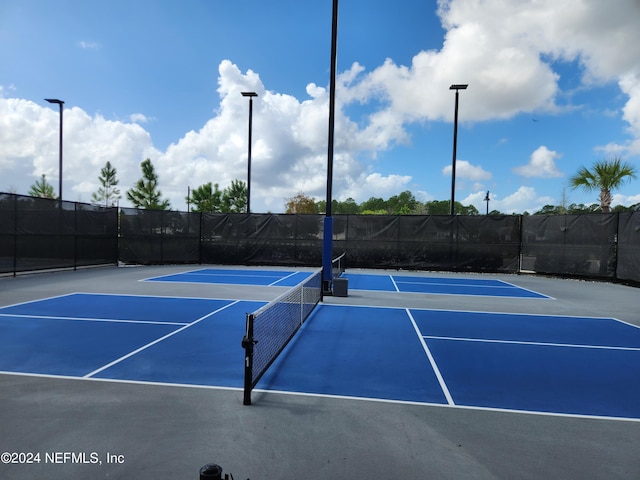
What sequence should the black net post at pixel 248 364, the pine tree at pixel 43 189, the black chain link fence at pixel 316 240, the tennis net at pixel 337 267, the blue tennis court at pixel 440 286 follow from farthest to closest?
1. the pine tree at pixel 43 189
2. the black chain link fence at pixel 316 240
3. the tennis net at pixel 337 267
4. the blue tennis court at pixel 440 286
5. the black net post at pixel 248 364

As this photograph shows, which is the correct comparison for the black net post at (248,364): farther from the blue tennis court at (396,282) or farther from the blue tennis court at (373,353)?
the blue tennis court at (396,282)

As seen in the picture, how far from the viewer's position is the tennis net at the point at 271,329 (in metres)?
3.97

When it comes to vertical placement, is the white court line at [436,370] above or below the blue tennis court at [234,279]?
above

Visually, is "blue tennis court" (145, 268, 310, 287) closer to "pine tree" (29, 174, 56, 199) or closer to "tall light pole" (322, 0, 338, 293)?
"tall light pole" (322, 0, 338, 293)

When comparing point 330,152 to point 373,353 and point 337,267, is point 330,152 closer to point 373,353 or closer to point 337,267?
point 373,353

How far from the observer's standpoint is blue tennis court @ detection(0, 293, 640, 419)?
4.39 m

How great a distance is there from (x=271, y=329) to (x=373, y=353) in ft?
4.94

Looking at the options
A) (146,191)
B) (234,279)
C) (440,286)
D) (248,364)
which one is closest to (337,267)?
(234,279)

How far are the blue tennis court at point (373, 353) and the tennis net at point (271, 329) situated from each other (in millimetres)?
166

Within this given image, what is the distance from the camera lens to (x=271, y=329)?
5.83 meters

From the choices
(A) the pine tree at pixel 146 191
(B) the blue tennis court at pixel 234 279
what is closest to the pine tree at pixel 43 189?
(A) the pine tree at pixel 146 191

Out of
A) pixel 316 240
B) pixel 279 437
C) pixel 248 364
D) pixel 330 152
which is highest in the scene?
pixel 330 152

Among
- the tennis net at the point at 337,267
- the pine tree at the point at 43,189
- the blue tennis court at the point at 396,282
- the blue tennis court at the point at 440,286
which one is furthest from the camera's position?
the pine tree at the point at 43,189

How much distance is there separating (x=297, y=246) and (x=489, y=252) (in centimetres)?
893
